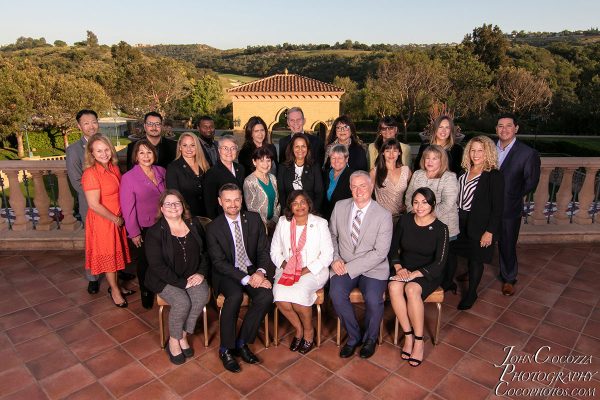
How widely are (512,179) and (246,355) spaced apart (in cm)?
297

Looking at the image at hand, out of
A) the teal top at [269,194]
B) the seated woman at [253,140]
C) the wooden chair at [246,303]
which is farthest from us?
the seated woman at [253,140]

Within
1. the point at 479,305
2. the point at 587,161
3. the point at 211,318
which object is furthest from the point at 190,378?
the point at 587,161

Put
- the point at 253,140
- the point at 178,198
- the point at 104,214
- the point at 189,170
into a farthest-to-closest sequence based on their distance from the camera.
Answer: the point at 253,140
the point at 189,170
the point at 104,214
the point at 178,198

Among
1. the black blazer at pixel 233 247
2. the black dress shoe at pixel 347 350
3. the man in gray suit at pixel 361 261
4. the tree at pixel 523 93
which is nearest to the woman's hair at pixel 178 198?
the black blazer at pixel 233 247

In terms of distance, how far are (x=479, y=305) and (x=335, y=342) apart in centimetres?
155

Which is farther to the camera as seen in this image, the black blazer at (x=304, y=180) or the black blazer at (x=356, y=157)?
the black blazer at (x=356, y=157)

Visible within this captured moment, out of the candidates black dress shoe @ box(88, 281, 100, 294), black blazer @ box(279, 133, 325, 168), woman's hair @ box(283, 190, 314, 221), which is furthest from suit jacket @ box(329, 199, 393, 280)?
black dress shoe @ box(88, 281, 100, 294)

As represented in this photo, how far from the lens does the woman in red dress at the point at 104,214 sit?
11.9ft

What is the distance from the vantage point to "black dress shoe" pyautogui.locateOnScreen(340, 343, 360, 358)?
3209 millimetres

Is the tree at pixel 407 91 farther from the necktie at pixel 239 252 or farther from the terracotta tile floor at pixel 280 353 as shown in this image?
the necktie at pixel 239 252

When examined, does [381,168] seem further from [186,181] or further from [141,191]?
[141,191]

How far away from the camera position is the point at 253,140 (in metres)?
4.31

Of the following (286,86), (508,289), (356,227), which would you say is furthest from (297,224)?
(286,86)

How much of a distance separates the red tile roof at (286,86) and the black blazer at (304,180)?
2083 cm
